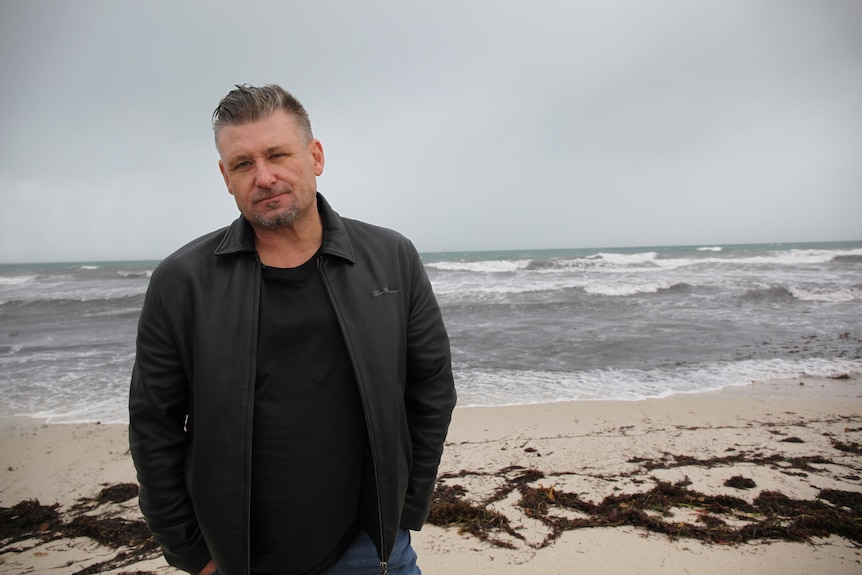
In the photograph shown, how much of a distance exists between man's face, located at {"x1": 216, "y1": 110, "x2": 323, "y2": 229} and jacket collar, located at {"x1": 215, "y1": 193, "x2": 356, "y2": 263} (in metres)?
0.05

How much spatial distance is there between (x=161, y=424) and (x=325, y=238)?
0.79 m

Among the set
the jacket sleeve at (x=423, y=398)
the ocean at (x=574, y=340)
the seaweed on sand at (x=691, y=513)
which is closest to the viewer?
the jacket sleeve at (x=423, y=398)

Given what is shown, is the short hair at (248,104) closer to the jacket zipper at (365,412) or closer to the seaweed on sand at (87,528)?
the jacket zipper at (365,412)

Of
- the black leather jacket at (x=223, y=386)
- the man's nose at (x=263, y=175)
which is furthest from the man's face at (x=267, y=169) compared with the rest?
the black leather jacket at (x=223, y=386)

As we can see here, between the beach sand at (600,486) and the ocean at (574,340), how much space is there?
0.92 m

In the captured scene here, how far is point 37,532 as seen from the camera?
11.8ft

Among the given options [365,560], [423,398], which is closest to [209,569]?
[365,560]

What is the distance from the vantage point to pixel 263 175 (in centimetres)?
153

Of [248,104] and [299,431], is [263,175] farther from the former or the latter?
[299,431]

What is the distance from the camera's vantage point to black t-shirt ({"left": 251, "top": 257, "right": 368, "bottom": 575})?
1.49 m

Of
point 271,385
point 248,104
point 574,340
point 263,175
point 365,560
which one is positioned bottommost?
point 574,340

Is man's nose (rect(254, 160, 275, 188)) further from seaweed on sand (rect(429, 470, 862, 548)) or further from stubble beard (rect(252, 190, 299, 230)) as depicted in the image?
seaweed on sand (rect(429, 470, 862, 548))

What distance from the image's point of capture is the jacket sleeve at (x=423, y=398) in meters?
1.73

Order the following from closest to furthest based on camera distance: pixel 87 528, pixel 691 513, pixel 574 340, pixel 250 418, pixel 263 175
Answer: pixel 250 418
pixel 263 175
pixel 691 513
pixel 87 528
pixel 574 340
